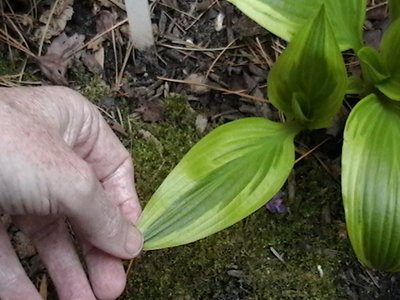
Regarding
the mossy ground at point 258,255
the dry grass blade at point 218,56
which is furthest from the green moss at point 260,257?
the dry grass blade at point 218,56

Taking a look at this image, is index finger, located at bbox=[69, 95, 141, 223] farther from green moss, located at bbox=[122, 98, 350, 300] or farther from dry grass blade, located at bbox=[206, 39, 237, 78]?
dry grass blade, located at bbox=[206, 39, 237, 78]

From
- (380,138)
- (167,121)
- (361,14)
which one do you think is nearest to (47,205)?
(167,121)

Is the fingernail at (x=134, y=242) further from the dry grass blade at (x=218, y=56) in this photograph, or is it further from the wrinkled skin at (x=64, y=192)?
the dry grass blade at (x=218, y=56)

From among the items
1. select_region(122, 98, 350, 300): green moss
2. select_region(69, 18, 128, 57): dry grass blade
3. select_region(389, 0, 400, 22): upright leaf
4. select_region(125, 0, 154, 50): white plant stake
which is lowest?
select_region(122, 98, 350, 300): green moss

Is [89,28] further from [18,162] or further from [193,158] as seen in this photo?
[18,162]

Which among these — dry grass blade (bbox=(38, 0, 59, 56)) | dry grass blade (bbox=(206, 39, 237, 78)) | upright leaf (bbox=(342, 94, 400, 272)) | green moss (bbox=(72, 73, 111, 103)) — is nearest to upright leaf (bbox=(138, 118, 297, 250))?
upright leaf (bbox=(342, 94, 400, 272))

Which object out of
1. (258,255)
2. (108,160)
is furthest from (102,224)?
(258,255)

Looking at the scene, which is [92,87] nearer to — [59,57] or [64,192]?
[59,57]
